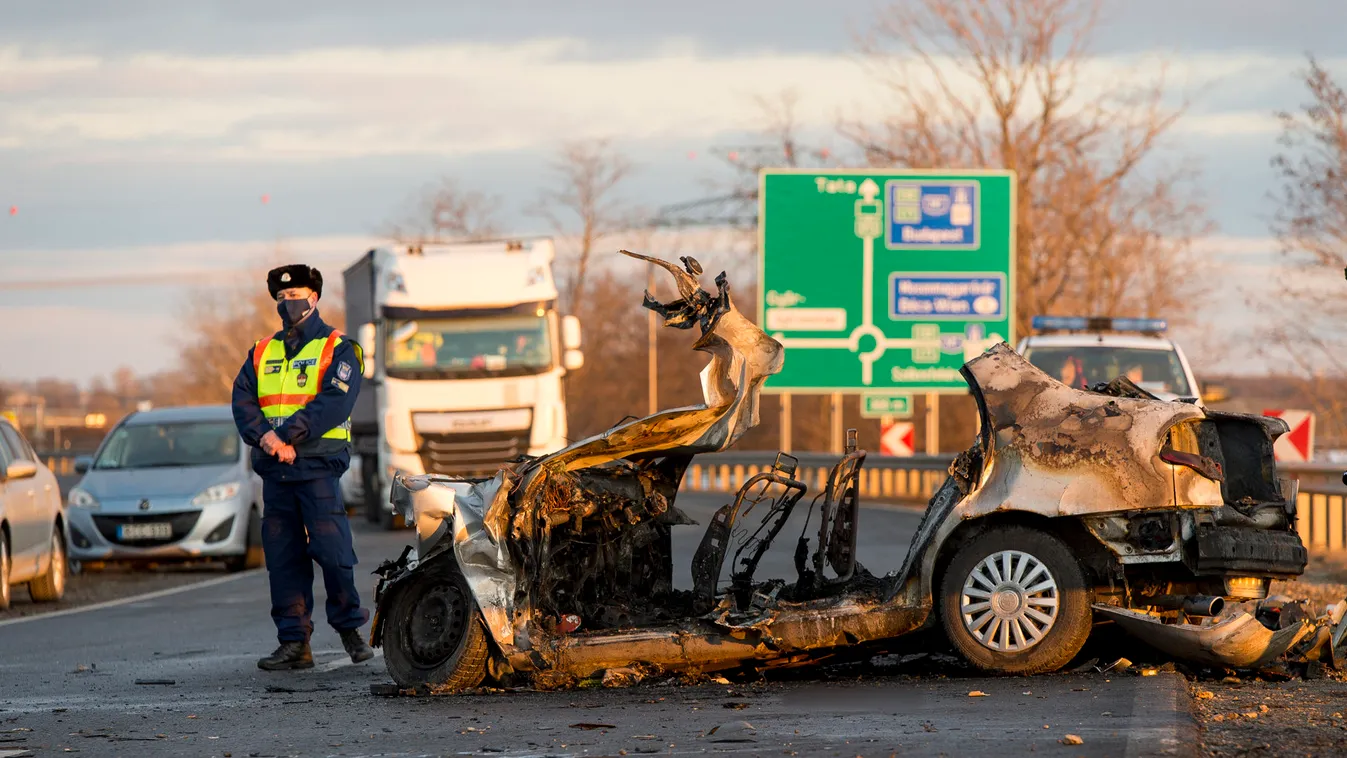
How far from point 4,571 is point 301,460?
576 cm

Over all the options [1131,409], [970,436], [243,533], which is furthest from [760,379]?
[970,436]

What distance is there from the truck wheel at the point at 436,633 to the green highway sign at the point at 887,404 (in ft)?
66.7

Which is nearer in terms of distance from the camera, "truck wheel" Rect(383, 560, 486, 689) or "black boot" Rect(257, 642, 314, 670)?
"truck wheel" Rect(383, 560, 486, 689)

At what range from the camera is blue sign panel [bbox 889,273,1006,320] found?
89.3ft

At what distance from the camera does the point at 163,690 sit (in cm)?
859

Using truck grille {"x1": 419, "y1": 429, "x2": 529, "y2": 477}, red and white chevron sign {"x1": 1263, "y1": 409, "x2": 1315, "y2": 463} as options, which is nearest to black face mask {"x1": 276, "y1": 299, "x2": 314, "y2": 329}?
red and white chevron sign {"x1": 1263, "y1": 409, "x2": 1315, "y2": 463}

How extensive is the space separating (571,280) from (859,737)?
60.4 meters

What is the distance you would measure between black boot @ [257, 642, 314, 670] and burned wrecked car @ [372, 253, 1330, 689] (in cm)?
142

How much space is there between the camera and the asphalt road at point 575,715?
6094mm

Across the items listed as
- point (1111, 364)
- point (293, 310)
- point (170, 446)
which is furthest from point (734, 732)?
point (170, 446)

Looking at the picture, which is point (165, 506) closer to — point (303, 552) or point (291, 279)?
point (303, 552)

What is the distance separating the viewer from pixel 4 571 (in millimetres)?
13930

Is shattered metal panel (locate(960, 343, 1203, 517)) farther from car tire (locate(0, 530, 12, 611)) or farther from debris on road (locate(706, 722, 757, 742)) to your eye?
car tire (locate(0, 530, 12, 611))

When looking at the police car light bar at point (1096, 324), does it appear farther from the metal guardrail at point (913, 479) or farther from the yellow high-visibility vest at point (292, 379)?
the yellow high-visibility vest at point (292, 379)
